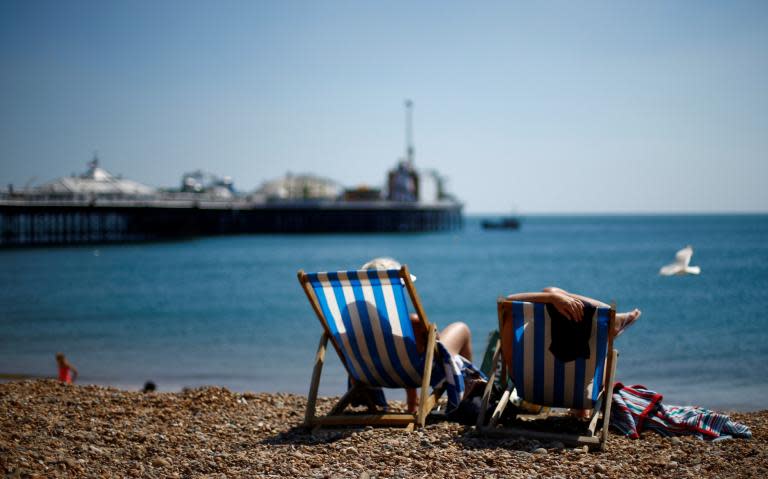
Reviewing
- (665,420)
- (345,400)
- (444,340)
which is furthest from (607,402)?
(345,400)

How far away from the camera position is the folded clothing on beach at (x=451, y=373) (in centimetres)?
370

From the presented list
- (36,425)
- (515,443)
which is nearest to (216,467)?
(36,425)

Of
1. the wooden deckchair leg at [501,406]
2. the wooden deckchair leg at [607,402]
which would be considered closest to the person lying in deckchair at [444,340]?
the wooden deckchair leg at [501,406]

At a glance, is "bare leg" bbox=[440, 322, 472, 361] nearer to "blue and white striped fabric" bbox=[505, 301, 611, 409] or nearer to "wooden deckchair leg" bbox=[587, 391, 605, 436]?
"blue and white striped fabric" bbox=[505, 301, 611, 409]

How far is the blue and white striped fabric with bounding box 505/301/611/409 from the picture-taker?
3.28 m

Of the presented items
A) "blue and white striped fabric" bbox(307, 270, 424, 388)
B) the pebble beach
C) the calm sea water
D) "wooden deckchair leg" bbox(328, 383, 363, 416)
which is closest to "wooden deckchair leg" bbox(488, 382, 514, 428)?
the pebble beach

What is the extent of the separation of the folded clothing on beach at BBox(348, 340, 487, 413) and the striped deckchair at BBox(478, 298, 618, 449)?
0.88 feet

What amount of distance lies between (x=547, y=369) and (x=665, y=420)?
0.64m

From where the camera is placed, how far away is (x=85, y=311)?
1525 cm

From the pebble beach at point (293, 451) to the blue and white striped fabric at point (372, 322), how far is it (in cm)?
34

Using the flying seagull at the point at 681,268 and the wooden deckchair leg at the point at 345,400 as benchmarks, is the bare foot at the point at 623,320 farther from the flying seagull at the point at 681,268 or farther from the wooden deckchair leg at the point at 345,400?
the wooden deckchair leg at the point at 345,400

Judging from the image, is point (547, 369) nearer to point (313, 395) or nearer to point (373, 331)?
point (373, 331)

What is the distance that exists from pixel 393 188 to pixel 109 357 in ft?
215

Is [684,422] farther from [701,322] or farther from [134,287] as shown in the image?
[134,287]
